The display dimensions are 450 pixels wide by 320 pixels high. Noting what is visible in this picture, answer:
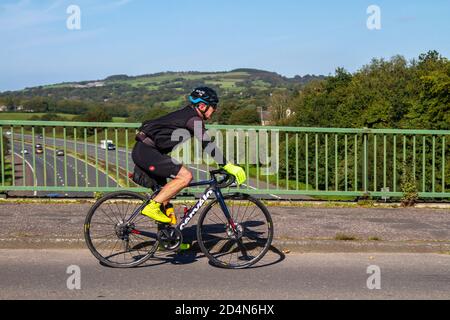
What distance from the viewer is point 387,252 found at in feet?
26.6

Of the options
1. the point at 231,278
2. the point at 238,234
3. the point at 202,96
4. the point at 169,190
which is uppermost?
the point at 202,96

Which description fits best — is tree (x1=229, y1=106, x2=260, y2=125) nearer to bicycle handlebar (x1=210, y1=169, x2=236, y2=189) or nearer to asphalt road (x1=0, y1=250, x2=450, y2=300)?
asphalt road (x1=0, y1=250, x2=450, y2=300)

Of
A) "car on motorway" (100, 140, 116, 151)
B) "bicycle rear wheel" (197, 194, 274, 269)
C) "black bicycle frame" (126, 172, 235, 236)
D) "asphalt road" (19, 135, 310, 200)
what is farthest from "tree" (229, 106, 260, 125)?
"black bicycle frame" (126, 172, 235, 236)

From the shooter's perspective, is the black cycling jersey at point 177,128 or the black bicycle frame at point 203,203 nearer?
the black cycling jersey at point 177,128

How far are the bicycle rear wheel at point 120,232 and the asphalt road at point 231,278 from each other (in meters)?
0.16

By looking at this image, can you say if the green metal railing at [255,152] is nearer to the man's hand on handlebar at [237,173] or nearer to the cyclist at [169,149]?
the cyclist at [169,149]

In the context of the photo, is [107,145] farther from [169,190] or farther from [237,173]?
[237,173]

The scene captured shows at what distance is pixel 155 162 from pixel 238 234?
1199 millimetres

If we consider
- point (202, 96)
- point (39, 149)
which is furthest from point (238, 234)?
point (39, 149)

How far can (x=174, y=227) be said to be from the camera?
276 inches

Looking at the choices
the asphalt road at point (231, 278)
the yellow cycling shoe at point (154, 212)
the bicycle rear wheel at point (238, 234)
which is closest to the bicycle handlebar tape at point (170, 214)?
the yellow cycling shoe at point (154, 212)

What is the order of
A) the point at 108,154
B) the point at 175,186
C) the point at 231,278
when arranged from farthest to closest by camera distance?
the point at 108,154, the point at 175,186, the point at 231,278

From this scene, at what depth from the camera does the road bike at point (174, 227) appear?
6.99m

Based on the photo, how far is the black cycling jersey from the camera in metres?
6.75
